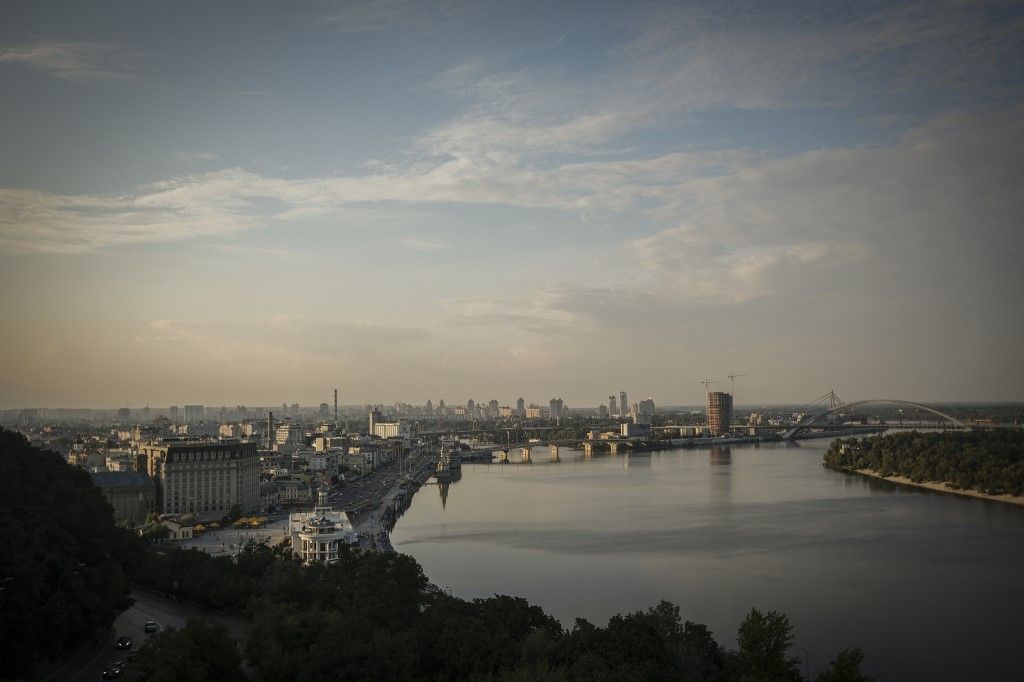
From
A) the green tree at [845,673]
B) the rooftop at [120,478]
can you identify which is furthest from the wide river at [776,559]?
the rooftop at [120,478]

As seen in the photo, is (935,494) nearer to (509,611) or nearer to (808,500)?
(808,500)

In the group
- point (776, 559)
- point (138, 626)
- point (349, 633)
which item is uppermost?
point (349, 633)

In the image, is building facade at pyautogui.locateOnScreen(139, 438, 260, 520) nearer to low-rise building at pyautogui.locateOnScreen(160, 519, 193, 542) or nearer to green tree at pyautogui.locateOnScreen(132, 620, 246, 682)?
low-rise building at pyautogui.locateOnScreen(160, 519, 193, 542)

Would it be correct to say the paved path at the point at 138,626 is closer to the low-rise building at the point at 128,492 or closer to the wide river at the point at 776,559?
the wide river at the point at 776,559

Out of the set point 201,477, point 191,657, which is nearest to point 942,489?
point 201,477

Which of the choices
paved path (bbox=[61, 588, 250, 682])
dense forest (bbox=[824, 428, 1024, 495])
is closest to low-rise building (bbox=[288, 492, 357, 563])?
paved path (bbox=[61, 588, 250, 682])

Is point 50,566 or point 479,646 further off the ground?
point 50,566

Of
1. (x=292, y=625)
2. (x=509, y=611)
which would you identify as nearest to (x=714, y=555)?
(x=509, y=611)

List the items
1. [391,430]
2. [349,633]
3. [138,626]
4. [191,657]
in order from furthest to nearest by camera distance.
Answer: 1. [391,430]
2. [138,626]
3. [349,633]
4. [191,657]

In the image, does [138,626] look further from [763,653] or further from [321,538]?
[763,653]
